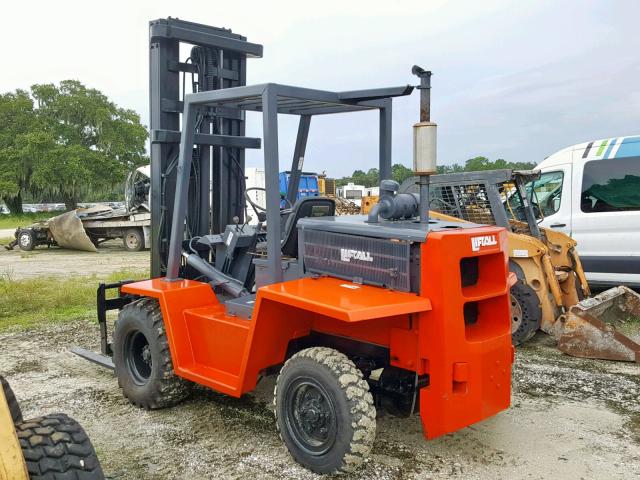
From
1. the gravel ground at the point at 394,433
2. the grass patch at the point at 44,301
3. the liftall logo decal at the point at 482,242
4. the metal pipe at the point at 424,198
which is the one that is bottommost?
the gravel ground at the point at 394,433

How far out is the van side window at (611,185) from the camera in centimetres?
834

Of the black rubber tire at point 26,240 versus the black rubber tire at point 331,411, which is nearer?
the black rubber tire at point 331,411

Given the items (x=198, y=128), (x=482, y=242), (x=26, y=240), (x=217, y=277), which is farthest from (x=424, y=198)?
(x=26, y=240)

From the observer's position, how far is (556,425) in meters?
4.54

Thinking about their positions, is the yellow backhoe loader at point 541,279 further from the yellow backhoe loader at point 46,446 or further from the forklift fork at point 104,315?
the yellow backhoe loader at point 46,446

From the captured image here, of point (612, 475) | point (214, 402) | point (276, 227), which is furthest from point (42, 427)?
point (612, 475)

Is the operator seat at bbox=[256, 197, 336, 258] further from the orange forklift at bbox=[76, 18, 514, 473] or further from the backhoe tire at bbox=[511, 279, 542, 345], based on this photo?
the backhoe tire at bbox=[511, 279, 542, 345]

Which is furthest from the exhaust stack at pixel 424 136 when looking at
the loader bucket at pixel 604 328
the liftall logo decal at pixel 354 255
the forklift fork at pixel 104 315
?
the loader bucket at pixel 604 328

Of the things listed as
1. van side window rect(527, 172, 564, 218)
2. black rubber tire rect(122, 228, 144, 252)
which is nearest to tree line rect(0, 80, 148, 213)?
black rubber tire rect(122, 228, 144, 252)

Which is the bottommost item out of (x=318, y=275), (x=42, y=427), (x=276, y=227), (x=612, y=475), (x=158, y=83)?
(x=612, y=475)

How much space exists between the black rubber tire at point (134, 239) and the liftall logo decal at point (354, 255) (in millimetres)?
15476

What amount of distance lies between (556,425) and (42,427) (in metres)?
3.57

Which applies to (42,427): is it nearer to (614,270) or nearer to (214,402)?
(214,402)

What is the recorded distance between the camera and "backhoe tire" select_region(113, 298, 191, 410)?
473 centimetres
